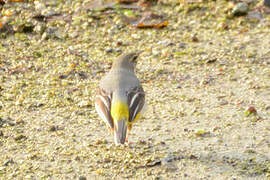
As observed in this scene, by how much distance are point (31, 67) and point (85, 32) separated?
1.54 metres

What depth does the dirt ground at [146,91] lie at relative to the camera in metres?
6.30

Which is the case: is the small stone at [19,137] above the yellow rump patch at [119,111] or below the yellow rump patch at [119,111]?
below

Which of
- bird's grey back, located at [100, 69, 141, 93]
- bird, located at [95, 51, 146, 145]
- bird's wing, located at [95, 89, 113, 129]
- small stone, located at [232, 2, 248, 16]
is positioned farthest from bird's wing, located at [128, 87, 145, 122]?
small stone, located at [232, 2, 248, 16]

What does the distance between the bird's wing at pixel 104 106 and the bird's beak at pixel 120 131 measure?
8 cm

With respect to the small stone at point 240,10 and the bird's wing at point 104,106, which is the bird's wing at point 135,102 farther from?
the small stone at point 240,10

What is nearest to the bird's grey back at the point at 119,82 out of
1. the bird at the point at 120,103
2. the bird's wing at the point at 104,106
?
the bird at the point at 120,103

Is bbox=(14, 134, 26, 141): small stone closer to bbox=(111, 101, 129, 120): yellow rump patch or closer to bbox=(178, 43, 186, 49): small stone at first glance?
bbox=(111, 101, 129, 120): yellow rump patch

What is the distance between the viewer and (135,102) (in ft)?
21.3

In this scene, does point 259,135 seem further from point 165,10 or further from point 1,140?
point 165,10

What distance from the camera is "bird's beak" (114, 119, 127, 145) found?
234 inches

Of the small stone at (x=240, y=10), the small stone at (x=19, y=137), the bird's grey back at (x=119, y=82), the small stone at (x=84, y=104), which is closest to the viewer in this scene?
the bird's grey back at (x=119, y=82)

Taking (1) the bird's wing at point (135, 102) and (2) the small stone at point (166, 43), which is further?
(2) the small stone at point (166, 43)

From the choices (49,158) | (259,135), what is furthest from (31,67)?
(259,135)

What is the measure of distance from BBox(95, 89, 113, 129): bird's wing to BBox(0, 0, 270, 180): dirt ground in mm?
502
